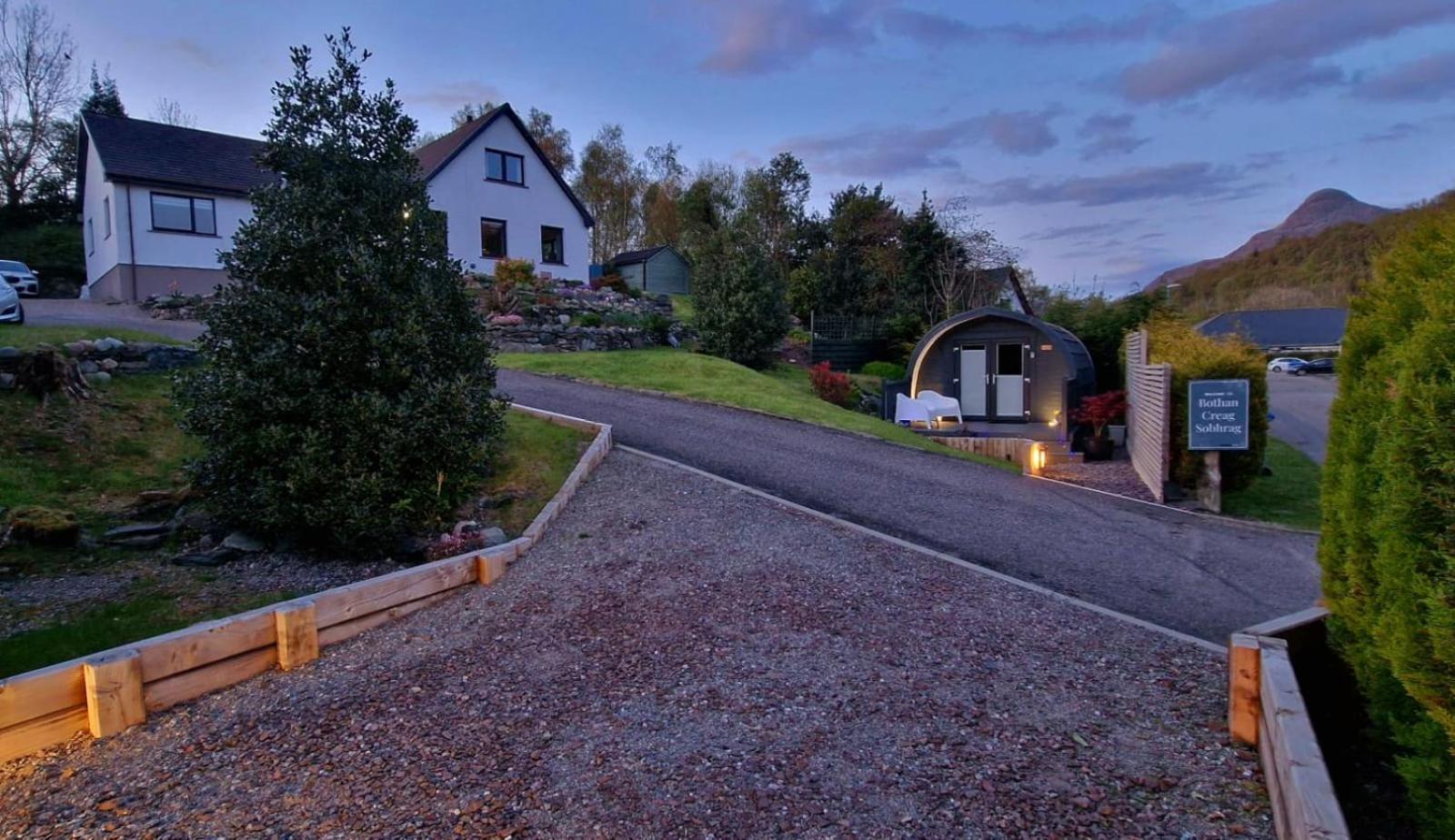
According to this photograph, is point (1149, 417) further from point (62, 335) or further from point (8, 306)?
point (8, 306)

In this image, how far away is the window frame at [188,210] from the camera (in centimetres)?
2206

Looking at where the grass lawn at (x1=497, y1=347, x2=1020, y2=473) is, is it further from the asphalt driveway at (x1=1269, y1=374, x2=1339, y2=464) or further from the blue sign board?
the asphalt driveway at (x1=1269, y1=374, x2=1339, y2=464)

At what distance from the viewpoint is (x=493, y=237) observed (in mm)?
28719

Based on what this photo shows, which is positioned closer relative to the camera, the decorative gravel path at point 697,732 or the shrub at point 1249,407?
the decorative gravel path at point 697,732

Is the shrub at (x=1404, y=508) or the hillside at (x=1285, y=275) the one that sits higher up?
the hillside at (x=1285, y=275)

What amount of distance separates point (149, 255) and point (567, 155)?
92.1 ft

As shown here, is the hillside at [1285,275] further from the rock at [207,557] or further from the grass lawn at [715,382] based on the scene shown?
the rock at [207,557]

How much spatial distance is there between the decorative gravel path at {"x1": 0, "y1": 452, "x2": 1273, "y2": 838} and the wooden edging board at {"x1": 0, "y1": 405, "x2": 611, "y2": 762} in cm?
10

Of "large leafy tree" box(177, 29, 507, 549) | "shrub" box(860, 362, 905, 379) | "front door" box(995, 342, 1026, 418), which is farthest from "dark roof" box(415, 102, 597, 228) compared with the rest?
"large leafy tree" box(177, 29, 507, 549)

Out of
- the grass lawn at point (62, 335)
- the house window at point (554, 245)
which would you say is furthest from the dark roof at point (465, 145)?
the grass lawn at point (62, 335)

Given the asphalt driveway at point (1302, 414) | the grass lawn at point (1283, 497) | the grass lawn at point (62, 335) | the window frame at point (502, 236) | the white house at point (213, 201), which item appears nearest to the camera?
the grass lawn at point (62, 335)

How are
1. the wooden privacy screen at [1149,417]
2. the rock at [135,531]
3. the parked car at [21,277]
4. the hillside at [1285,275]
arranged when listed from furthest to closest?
the hillside at [1285,275] → the parked car at [21,277] → the wooden privacy screen at [1149,417] → the rock at [135,531]

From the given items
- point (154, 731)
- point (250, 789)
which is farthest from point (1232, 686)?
point (154, 731)

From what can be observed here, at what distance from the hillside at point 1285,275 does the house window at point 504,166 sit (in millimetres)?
48081
